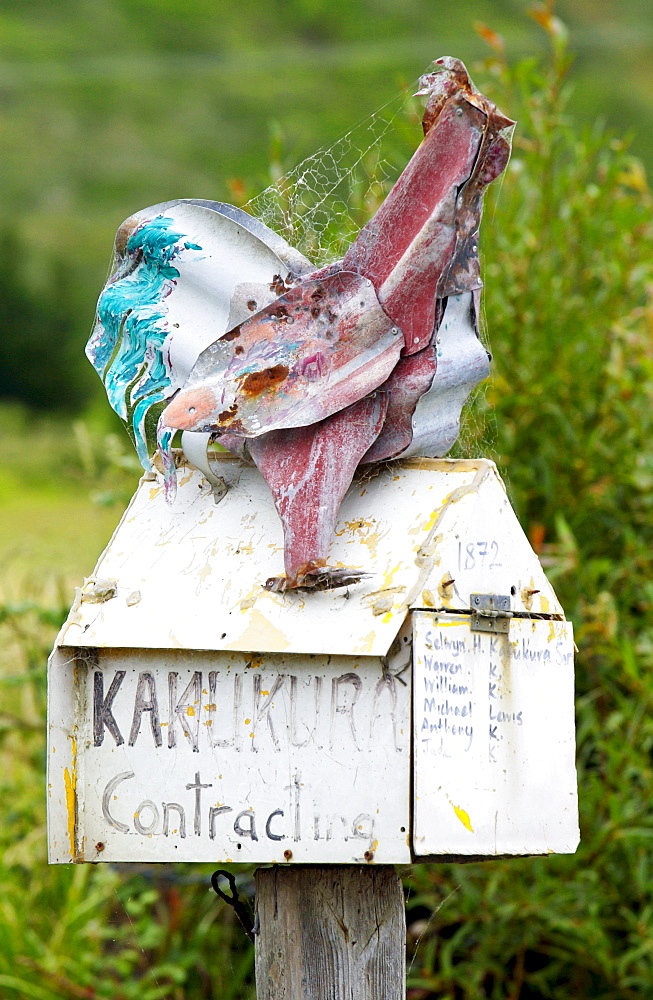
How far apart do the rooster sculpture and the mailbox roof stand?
4 centimetres

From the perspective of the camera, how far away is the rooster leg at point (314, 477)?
4.83ft

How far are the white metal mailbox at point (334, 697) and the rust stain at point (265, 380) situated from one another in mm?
191

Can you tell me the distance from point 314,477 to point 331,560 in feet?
0.39

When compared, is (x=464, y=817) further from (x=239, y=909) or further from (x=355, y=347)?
(x=355, y=347)

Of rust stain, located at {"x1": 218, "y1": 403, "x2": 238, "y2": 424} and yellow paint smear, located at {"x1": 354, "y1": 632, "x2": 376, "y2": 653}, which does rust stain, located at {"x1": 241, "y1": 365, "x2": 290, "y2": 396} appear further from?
yellow paint smear, located at {"x1": 354, "y1": 632, "x2": 376, "y2": 653}

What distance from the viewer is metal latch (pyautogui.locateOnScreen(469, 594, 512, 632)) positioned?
4.91 ft

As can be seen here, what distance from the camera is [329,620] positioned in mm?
1458

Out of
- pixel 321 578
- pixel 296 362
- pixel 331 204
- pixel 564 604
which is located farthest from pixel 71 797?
pixel 564 604

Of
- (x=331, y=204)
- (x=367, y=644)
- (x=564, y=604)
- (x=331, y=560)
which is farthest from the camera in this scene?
(x=564, y=604)

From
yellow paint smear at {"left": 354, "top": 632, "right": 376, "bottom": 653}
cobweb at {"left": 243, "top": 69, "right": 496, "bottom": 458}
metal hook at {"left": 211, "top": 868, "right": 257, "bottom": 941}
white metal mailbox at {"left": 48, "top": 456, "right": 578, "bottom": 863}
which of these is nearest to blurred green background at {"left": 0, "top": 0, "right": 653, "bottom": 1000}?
cobweb at {"left": 243, "top": 69, "right": 496, "bottom": 458}

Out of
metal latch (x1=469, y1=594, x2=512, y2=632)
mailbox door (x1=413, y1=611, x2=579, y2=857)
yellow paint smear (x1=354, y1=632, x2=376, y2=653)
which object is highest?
metal latch (x1=469, y1=594, x2=512, y2=632)

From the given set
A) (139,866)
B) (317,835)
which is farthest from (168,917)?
(317,835)

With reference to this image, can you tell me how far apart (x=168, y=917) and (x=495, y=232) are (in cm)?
209

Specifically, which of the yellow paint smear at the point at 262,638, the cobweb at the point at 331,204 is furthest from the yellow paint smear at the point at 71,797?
the cobweb at the point at 331,204
